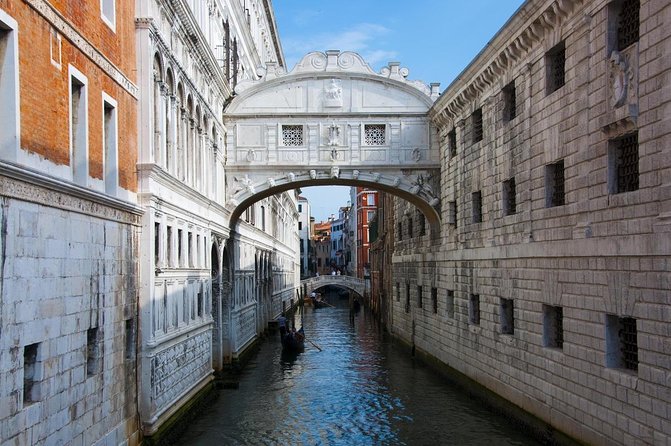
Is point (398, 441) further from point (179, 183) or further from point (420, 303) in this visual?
point (420, 303)

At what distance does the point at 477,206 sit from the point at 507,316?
3.35 meters

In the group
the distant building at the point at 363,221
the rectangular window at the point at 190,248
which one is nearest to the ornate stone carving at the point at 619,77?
the rectangular window at the point at 190,248

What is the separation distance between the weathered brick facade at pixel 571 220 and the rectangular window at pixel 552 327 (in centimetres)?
2

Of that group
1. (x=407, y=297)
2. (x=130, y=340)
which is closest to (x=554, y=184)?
(x=130, y=340)

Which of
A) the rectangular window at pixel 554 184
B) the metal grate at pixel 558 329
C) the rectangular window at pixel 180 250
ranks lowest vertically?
the metal grate at pixel 558 329

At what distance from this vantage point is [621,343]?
34.4ft

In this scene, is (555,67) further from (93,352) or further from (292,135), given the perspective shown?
(292,135)

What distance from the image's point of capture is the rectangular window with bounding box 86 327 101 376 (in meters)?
9.80

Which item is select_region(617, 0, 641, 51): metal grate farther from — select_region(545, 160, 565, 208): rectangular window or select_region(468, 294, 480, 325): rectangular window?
select_region(468, 294, 480, 325): rectangular window

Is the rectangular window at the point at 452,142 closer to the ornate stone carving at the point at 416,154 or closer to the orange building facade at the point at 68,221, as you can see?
the ornate stone carving at the point at 416,154

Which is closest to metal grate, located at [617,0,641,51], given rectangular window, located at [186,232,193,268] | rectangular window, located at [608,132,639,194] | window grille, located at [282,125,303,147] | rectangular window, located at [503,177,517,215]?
rectangular window, located at [608,132,639,194]

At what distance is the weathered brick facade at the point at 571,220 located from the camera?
9.36m

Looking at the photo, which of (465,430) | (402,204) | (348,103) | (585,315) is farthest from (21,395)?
(402,204)

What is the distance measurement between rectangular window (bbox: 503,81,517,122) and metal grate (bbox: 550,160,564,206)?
2.66m
